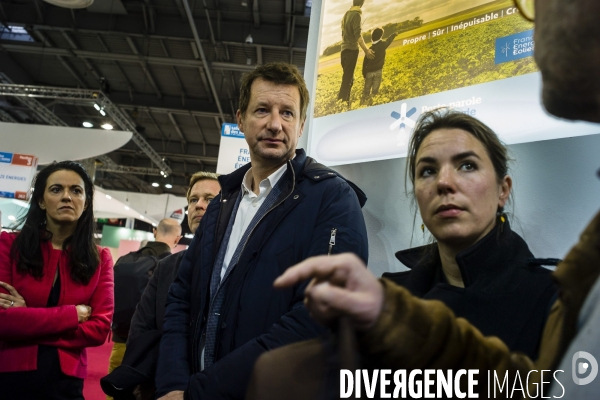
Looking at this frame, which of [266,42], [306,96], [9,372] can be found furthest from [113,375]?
[266,42]

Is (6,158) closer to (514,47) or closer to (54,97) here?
(54,97)

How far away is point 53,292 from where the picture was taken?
6.75 feet

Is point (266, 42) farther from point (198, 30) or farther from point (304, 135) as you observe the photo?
point (304, 135)

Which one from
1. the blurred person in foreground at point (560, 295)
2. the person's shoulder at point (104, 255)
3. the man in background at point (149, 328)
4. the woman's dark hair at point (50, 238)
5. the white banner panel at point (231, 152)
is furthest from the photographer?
the white banner panel at point (231, 152)

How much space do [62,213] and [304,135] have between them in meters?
1.37

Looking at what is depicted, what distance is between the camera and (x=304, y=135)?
272cm

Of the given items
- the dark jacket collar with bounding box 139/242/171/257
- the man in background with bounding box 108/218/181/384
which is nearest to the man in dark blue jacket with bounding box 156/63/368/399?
the man in background with bounding box 108/218/181/384

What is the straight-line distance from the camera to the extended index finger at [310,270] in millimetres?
500

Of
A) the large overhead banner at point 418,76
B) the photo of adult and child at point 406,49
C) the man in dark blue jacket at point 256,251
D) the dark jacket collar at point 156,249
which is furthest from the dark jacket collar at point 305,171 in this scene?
the dark jacket collar at point 156,249

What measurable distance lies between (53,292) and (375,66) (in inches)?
75.0

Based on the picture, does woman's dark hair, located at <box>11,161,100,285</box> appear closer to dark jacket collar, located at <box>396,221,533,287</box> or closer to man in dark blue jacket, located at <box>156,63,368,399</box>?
man in dark blue jacket, located at <box>156,63,368,399</box>

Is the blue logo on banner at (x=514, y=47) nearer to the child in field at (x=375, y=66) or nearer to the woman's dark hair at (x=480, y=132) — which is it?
the child in field at (x=375, y=66)

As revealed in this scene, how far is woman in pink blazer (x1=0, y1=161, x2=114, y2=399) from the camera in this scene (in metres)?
Result: 1.86

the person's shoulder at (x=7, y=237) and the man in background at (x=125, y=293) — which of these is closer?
the person's shoulder at (x=7, y=237)
